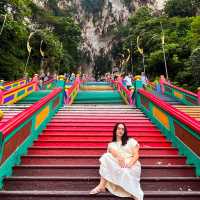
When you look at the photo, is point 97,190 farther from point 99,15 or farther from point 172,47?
point 99,15

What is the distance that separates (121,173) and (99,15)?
51.5 meters

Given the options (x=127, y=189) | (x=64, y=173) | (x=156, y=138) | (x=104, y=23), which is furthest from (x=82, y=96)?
(x=104, y=23)

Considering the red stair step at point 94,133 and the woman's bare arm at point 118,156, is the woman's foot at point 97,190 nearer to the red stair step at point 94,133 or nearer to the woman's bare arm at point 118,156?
the woman's bare arm at point 118,156

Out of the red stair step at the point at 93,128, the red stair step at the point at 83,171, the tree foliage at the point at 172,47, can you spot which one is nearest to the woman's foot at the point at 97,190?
the red stair step at the point at 83,171

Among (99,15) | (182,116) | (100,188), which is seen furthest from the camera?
(99,15)

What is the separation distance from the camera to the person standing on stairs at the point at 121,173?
336 centimetres

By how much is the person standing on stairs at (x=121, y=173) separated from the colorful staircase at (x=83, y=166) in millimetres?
115

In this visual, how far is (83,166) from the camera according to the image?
4277 mm

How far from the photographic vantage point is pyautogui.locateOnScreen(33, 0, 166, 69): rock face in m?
51.0

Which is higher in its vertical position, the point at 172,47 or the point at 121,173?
the point at 172,47

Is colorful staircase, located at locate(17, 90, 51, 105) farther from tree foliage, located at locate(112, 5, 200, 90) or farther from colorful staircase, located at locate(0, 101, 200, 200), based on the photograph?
tree foliage, located at locate(112, 5, 200, 90)

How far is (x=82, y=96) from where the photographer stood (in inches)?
554

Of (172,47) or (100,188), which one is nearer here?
(100,188)

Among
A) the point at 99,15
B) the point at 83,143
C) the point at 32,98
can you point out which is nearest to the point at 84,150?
the point at 83,143
